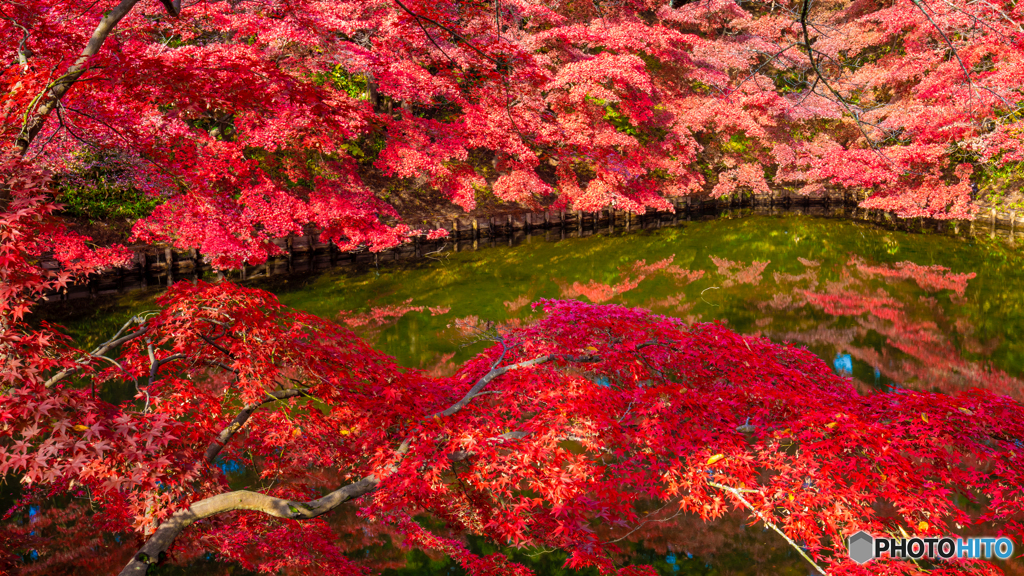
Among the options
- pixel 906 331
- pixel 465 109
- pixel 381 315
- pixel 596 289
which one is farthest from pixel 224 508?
pixel 465 109

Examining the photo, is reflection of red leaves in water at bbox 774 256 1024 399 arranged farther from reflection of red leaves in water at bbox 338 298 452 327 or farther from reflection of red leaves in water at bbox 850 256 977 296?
reflection of red leaves in water at bbox 338 298 452 327

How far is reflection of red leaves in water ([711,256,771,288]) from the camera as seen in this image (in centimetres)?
1625

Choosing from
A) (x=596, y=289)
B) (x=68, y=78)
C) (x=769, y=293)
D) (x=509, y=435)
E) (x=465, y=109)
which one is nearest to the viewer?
(x=68, y=78)

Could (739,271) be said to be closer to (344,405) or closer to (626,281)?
Answer: (626,281)

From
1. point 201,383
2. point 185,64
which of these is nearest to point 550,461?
point 185,64

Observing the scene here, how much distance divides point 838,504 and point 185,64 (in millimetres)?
6524

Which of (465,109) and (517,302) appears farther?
(465,109)

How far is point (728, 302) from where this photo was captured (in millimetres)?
14359

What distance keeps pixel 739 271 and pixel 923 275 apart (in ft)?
15.4


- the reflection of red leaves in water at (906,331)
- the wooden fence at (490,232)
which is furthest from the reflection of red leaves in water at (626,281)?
the wooden fence at (490,232)

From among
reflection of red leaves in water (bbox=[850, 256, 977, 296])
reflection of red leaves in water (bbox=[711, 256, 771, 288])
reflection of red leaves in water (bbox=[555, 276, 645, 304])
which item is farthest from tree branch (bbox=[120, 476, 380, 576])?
reflection of red leaves in water (bbox=[850, 256, 977, 296])

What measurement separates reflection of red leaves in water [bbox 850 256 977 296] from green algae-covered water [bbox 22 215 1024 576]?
5cm

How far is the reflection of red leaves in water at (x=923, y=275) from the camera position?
1526 cm

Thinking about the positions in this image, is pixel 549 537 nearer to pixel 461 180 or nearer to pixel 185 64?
pixel 185 64
